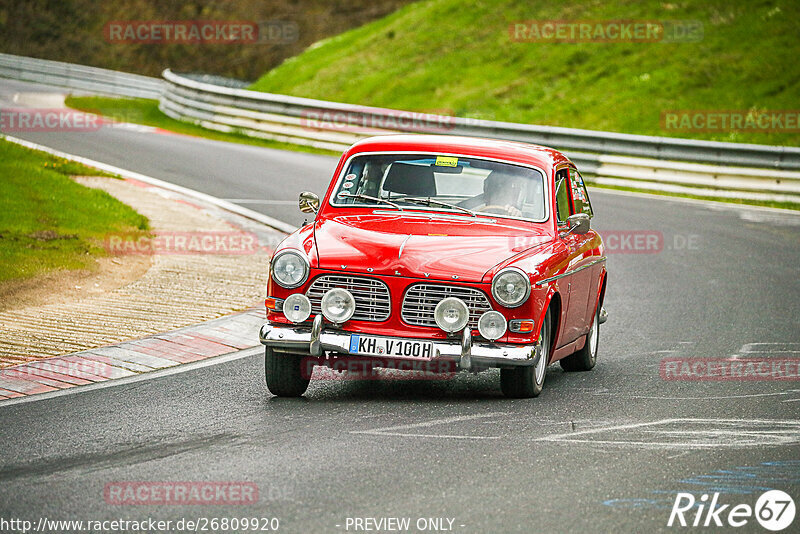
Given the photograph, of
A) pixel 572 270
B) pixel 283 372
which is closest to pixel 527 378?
pixel 572 270

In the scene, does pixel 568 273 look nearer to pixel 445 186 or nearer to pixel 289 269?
pixel 445 186

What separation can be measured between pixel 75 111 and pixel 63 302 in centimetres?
1957

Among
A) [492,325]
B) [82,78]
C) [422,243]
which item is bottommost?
[492,325]

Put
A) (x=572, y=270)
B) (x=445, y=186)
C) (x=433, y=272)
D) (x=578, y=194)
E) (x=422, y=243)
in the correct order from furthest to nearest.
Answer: (x=578, y=194), (x=445, y=186), (x=572, y=270), (x=422, y=243), (x=433, y=272)

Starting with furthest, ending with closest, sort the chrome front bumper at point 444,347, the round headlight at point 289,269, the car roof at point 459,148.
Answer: the car roof at point 459,148 → the round headlight at point 289,269 → the chrome front bumper at point 444,347

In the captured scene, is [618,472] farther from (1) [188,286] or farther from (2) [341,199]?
(1) [188,286]

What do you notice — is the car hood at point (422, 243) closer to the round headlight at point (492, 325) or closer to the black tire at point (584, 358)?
the round headlight at point (492, 325)

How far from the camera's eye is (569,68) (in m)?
31.1

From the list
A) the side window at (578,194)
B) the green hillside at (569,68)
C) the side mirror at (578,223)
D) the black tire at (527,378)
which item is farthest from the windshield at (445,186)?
the green hillside at (569,68)

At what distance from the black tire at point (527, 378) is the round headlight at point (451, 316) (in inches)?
21.8

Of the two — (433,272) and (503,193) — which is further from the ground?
(503,193)

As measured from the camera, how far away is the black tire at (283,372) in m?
7.79

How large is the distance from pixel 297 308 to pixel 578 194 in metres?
3.17

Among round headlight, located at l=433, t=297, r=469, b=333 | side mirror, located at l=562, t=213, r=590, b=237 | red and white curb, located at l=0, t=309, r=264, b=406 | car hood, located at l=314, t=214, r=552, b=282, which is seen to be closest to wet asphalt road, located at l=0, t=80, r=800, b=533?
red and white curb, located at l=0, t=309, r=264, b=406
